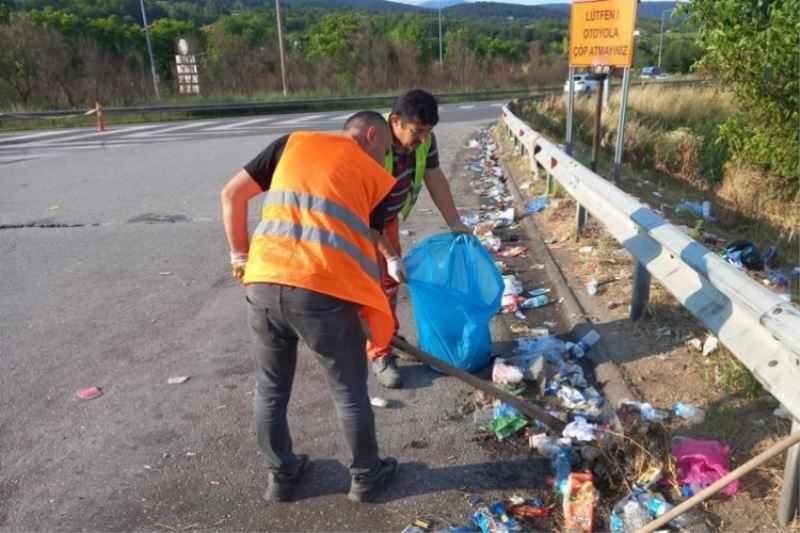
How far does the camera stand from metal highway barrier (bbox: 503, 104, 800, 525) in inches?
87.1

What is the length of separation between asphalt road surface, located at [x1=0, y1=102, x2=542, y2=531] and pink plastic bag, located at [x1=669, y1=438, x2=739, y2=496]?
61cm

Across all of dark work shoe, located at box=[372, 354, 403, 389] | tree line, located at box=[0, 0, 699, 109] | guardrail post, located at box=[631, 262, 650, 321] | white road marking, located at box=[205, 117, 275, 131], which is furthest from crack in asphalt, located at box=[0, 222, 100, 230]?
tree line, located at box=[0, 0, 699, 109]

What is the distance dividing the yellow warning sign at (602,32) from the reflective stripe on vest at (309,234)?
4195 mm

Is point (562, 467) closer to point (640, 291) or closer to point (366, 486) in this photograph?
point (366, 486)

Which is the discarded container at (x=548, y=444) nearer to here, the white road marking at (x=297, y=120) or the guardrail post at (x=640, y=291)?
the guardrail post at (x=640, y=291)

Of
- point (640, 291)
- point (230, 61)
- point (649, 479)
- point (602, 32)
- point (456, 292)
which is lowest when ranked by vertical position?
point (649, 479)

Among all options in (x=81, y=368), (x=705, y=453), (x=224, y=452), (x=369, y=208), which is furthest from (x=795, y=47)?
(x=81, y=368)

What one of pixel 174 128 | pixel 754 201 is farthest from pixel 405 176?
pixel 174 128

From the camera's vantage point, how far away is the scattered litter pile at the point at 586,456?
8.33 ft

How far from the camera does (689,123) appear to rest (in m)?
14.8

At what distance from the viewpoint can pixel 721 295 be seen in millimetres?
2820

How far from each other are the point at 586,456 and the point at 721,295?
91cm

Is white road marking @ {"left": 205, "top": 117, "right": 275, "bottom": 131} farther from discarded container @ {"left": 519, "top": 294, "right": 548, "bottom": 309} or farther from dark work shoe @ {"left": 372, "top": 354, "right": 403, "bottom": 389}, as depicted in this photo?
dark work shoe @ {"left": 372, "top": 354, "right": 403, "bottom": 389}

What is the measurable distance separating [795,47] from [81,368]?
6838 millimetres
